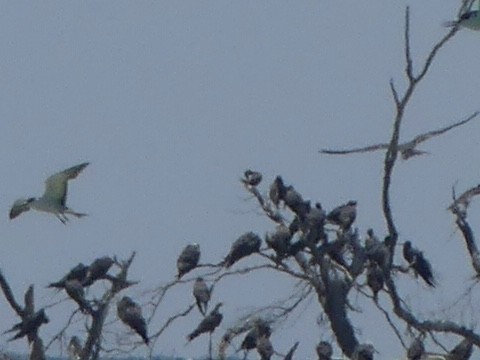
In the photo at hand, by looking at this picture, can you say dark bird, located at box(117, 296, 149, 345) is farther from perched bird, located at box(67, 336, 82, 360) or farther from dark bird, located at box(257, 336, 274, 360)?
dark bird, located at box(257, 336, 274, 360)

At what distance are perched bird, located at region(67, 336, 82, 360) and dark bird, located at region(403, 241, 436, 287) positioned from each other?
2.44m

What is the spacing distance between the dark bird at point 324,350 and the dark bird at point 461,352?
1.00 metres

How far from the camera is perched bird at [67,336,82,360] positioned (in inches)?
515

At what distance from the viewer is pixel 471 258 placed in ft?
41.5

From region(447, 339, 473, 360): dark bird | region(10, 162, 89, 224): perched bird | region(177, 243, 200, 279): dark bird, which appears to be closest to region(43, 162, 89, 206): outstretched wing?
region(10, 162, 89, 224): perched bird

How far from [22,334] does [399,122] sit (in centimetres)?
312

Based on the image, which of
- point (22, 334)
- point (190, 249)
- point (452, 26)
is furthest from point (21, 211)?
point (452, 26)

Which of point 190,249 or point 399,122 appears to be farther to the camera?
point 190,249

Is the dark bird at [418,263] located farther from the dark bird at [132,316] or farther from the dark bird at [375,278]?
the dark bird at [132,316]

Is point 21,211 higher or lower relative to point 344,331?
higher

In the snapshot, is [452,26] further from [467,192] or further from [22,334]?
[22,334]

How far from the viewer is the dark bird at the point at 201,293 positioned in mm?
14000

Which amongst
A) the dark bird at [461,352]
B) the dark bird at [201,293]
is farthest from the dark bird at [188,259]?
the dark bird at [461,352]

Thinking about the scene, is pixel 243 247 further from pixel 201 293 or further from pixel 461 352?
pixel 461 352
